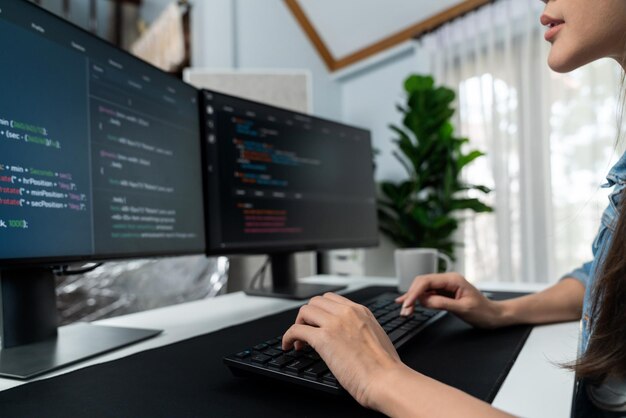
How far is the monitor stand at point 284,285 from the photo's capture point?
3.65ft

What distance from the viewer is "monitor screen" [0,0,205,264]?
58cm

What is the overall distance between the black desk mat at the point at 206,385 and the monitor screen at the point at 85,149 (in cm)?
19

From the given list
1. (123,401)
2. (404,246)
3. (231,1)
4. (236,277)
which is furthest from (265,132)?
(231,1)

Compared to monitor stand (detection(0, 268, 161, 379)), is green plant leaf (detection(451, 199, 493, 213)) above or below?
above

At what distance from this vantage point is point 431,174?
2.74 m

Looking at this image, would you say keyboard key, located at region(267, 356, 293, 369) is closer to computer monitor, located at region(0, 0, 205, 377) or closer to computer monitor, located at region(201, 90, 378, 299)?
computer monitor, located at region(0, 0, 205, 377)

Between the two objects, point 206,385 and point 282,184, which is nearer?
point 206,385

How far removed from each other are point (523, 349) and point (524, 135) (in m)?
2.27

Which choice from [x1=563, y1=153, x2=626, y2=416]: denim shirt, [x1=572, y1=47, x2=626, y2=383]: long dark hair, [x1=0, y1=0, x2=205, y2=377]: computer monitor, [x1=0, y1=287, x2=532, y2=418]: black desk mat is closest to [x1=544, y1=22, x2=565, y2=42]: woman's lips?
[x1=563, y1=153, x2=626, y2=416]: denim shirt

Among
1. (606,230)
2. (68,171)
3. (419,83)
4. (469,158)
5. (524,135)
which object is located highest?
(419,83)

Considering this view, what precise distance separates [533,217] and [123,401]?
2.59 meters

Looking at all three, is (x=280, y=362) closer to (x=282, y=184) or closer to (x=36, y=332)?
(x=36, y=332)

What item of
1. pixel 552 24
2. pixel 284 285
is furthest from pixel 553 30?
pixel 284 285

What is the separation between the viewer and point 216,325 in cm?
79
